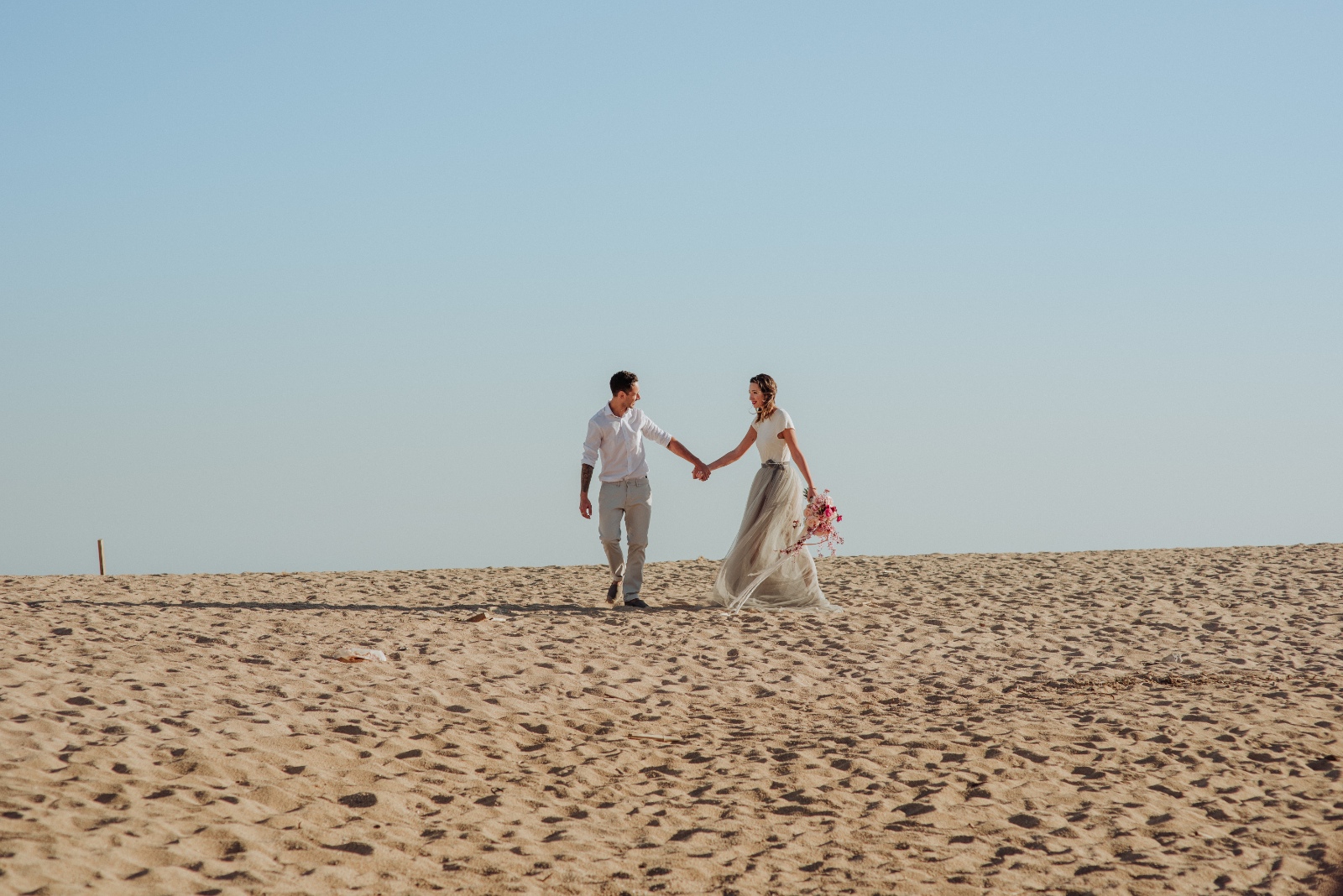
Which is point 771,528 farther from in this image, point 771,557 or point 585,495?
point 585,495

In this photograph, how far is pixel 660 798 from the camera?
20.6ft

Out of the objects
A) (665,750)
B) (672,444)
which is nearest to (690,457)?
(672,444)

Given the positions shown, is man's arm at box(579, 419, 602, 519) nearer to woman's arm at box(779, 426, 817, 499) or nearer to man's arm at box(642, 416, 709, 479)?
man's arm at box(642, 416, 709, 479)

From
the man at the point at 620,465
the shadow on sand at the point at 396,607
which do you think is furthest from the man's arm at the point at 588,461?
the shadow on sand at the point at 396,607

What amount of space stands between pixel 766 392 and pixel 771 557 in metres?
1.68

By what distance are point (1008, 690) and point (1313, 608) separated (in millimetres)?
5408

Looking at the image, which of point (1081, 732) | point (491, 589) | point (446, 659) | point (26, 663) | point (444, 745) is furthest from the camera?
point (491, 589)

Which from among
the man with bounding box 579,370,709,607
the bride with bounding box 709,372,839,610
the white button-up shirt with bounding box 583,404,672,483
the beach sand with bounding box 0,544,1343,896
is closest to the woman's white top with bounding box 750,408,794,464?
the bride with bounding box 709,372,839,610

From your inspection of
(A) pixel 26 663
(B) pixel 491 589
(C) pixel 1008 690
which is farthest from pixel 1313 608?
(A) pixel 26 663

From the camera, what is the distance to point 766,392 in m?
11.3

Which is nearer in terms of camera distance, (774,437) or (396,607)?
(774,437)

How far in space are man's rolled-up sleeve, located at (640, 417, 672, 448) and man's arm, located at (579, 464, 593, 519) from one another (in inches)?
25.9

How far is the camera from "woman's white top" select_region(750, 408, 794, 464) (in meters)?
11.2

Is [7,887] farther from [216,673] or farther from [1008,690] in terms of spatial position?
[1008,690]
